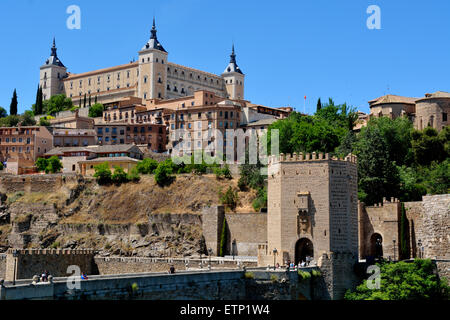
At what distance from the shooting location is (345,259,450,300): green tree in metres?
39.8

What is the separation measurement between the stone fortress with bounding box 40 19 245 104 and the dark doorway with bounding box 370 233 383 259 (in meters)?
79.6

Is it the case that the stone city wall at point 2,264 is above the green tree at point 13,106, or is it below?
below

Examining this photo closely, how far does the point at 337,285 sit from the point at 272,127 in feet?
141

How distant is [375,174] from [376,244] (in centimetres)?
753

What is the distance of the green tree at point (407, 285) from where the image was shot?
3978cm

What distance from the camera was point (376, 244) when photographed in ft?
176

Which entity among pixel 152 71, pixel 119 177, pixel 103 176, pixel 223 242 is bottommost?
pixel 223 242

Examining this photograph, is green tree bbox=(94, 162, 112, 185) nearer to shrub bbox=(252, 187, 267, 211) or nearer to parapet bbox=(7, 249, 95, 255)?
parapet bbox=(7, 249, 95, 255)

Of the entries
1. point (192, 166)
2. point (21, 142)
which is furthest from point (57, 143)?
point (192, 166)

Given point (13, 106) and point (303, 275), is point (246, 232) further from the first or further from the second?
point (13, 106)

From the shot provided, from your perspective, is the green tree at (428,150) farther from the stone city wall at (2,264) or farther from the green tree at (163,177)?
the stone city wall at (2,264)

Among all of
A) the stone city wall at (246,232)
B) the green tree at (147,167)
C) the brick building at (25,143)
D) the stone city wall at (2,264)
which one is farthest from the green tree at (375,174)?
the brick building at (25,143)

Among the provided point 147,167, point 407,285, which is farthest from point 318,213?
point 147,167

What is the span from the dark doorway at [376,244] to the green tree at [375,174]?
4196mm
